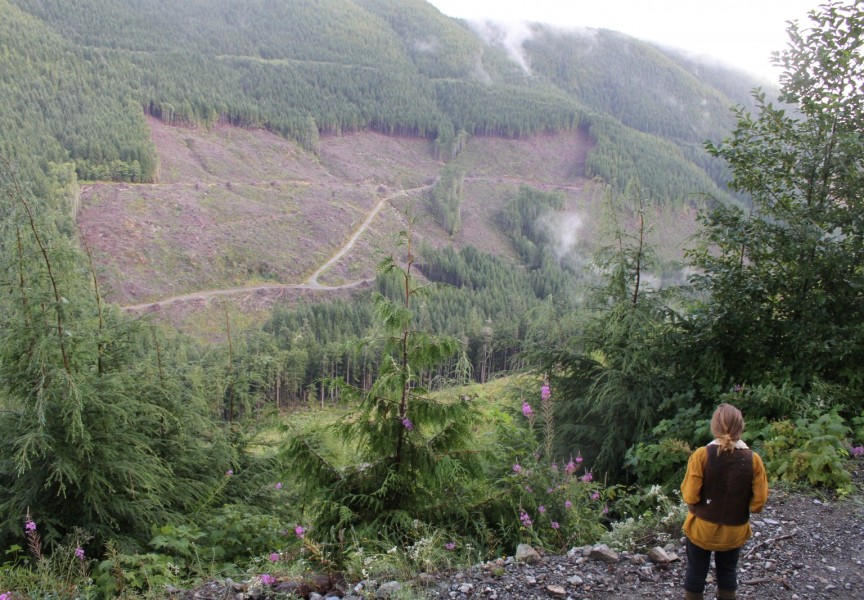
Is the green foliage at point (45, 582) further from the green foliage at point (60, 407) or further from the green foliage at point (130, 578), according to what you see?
the green foliage at point (60, 407)

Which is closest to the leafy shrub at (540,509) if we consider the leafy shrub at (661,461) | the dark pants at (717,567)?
the leafy shrub at (661,461)

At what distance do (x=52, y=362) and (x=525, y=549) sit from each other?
5.22 m

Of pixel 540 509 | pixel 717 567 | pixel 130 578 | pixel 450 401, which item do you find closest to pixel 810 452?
pixel 717 567

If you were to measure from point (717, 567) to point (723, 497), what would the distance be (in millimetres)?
579

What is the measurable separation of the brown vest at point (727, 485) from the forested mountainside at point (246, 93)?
101171mm

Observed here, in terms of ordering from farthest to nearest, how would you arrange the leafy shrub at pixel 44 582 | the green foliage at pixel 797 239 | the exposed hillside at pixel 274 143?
the exposed hillside at pixel 274 143, the green foliage at pixel 797 239, the leafy shrub at pixel 44 582

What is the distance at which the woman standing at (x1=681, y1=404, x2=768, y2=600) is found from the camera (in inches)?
130

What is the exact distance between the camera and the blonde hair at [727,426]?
3.26 metres

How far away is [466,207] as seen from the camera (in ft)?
407

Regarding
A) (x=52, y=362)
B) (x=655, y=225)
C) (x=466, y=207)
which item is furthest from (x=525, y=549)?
(x=466, y=207)

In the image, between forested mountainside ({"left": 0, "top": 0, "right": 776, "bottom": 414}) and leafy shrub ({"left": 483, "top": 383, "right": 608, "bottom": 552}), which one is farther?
forested mountainside ({"left": 0, "top": 0, "right": 776, "bottom": 414})

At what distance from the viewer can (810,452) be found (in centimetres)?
538

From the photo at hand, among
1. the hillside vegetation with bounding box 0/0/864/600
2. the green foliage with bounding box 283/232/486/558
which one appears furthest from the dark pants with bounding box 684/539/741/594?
the green foliage with bounding box 283/232/486/558

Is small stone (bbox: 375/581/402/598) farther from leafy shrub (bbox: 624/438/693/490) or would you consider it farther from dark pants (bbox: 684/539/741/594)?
leafy shrub (bbox: 624/438/693/490)
